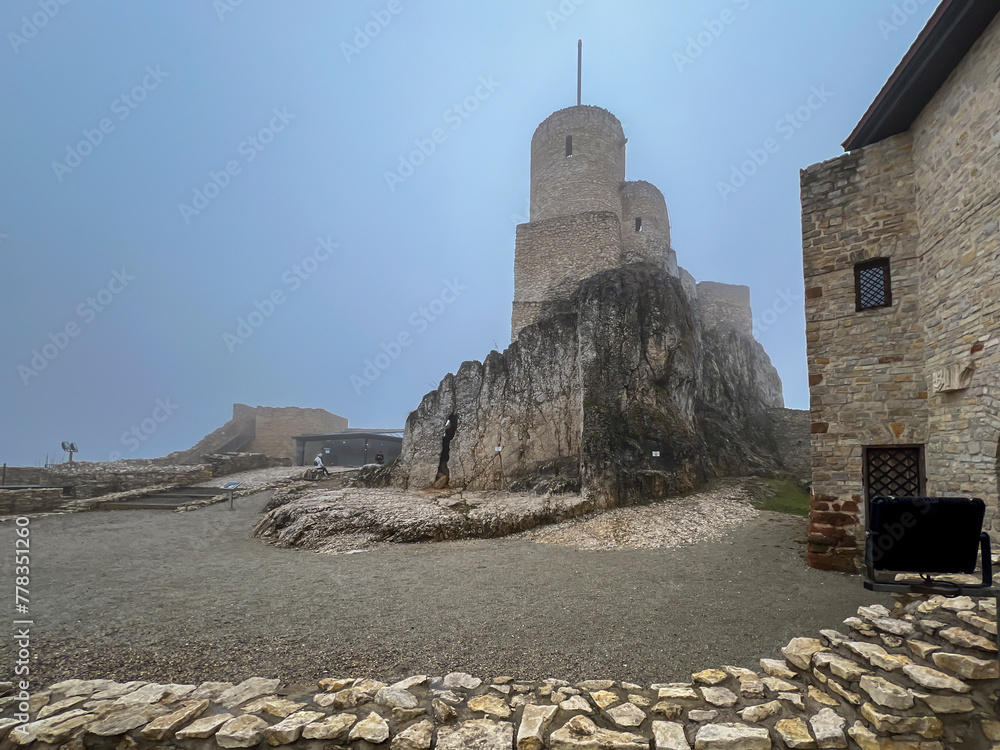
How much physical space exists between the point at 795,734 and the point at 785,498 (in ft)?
41.9

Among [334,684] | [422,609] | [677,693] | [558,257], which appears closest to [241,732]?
[334,684]

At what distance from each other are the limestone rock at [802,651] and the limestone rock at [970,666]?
0.85 m

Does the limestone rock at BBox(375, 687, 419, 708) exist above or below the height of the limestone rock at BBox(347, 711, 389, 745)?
above

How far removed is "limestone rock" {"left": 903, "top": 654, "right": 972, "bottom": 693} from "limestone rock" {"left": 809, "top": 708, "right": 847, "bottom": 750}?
66cm

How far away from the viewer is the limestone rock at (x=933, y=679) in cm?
307

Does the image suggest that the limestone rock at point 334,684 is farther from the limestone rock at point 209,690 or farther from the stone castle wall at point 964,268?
the stone castle wall at point 964,268

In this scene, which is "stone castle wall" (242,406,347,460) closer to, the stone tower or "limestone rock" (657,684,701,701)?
the stone tower

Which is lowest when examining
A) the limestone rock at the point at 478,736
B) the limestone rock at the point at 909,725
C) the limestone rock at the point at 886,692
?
the limestone rock at the point at 478,736

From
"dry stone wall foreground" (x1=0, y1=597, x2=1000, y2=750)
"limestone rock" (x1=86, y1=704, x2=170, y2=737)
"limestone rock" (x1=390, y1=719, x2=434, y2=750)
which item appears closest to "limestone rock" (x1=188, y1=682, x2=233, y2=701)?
"dry stone wall foreground" (x1=0, y1=597, x2=1000, y2=750)

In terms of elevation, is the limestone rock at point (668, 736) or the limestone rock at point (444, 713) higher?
the limestone rock at point (668, 736)

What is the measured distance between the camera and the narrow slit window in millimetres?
7812

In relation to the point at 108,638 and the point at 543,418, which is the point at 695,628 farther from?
the point at 543,418

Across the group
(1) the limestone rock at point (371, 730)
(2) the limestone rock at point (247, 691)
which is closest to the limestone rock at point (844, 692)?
(1) the limestone rock at point (371, 730)

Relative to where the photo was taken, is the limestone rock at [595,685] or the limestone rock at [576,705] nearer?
the limestone rock at [576,705]
